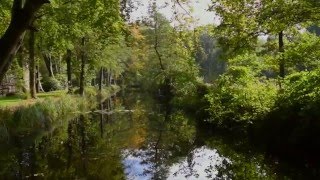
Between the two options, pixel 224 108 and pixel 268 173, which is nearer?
pixel 268 173

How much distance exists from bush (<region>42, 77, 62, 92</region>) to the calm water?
64.9 feet

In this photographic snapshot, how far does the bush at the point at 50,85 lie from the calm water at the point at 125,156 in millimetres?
19775

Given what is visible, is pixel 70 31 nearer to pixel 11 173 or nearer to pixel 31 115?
pixel 31 115

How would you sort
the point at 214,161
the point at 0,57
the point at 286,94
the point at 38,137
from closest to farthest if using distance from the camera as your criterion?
the point at 0,57 → the point at 214,161 → the point at 286,94 → the point at 38,137

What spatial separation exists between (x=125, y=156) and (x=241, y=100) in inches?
275

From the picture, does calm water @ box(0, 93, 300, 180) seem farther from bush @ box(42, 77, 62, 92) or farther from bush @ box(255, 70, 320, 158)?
bush @ box(42, 77, 62, 92)

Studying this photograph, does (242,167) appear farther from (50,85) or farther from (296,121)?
(50,85)

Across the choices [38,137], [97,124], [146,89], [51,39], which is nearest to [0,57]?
[38,137]

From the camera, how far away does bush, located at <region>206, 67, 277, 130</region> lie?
60.0 feet

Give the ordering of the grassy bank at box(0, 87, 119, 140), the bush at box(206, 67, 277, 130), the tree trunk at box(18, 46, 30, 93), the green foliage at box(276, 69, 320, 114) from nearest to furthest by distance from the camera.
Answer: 1. the green foliage at box(276, 69, 320, 114)
2. the bush at box(206, 67, 277, 130)
3. the grassy bank at box(0, 87, 119, 140)
4. the tree trunk at box(18, 46, 30, 93)

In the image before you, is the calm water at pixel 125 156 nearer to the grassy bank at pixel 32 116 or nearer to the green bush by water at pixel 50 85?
the grassy bank at pixel 32 116

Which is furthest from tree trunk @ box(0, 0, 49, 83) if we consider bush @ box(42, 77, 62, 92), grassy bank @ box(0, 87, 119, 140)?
bush @ box(42, 77, 62, 92)

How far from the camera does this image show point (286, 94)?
53.7 feet

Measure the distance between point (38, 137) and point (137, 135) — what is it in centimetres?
560
